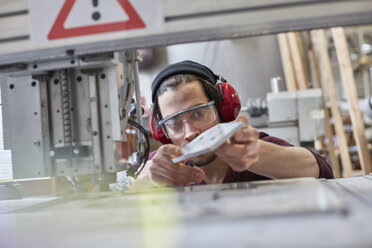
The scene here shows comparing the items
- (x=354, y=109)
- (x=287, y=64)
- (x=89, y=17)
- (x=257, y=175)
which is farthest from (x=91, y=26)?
(x=287, y=64)

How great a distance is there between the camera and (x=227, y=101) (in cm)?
140

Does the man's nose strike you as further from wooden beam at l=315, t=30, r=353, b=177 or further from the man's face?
wooden beam at l=315, t=30, r=353, b=177

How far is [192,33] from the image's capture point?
0.89 meters

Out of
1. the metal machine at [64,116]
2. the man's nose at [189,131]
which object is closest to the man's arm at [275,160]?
the man's nose at [189,131]

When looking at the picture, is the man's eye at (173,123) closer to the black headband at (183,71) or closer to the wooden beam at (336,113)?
the black headband at (183,71)

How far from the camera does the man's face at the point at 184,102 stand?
51.9 inches

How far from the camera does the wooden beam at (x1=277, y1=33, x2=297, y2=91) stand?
349 centimetres

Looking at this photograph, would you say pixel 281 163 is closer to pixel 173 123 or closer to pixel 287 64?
pixel 173 123

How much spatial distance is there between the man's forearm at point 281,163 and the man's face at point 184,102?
22 cm

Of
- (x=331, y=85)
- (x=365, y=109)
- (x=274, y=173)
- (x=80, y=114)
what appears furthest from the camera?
(x=331, y=85)

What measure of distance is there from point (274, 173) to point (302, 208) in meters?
0.59

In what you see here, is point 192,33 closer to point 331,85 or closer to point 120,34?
point 120,34

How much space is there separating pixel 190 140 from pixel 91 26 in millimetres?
525

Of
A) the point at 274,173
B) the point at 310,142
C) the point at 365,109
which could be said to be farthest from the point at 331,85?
the point at 274,173
